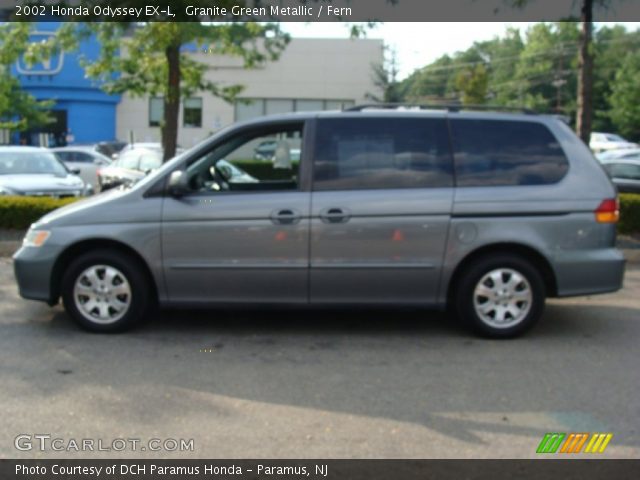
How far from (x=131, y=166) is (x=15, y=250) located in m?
8.62

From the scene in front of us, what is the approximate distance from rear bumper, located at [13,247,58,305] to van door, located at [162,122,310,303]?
3.32 ft

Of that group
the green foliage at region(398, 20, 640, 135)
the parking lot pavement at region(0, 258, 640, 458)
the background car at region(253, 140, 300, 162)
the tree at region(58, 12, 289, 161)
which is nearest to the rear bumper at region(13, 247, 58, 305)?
the parking lot pavement at region(0, 258, 640, 458)

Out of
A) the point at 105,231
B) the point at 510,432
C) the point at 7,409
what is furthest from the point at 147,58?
the point at 510,432

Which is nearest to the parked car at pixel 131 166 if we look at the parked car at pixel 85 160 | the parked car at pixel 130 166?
the parked car at pixel 130 166

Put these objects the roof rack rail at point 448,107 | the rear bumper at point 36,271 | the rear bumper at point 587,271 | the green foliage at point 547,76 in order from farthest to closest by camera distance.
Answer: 1. the green foliage at point 547,76
2. the roof rack rail at point 448,107
3. the rear bumper at point 36,271
4. the rear bumper at point 587,271

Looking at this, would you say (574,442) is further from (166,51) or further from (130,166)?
(130,166)

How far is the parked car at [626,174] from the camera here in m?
15.2

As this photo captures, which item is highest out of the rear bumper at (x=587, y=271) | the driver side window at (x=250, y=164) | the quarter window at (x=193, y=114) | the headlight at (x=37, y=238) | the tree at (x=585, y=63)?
the quarter window at (x=193, y=114)

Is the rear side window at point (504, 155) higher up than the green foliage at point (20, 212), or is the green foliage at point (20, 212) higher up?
the rear side window at point (504, 155)

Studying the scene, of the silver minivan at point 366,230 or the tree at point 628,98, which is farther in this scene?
the tree at point 628,98

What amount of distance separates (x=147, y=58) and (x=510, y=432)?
11.6 meters

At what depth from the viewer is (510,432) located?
15.1 ft

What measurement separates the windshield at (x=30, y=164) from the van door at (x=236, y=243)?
8.50 metres

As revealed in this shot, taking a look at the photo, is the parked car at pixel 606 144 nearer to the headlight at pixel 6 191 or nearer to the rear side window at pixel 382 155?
the headlight at pixel 6 191
